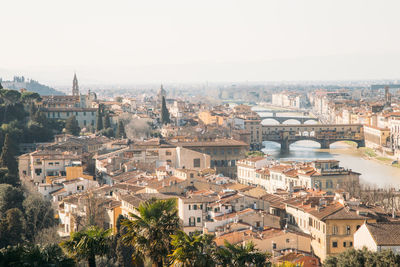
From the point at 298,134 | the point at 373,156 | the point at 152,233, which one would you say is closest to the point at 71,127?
the point at 373,156

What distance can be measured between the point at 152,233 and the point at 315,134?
150ft

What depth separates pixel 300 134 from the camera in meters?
55.2

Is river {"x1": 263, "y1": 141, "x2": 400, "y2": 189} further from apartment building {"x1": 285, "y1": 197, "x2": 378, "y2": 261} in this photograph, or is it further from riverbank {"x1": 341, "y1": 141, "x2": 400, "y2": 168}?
apartment building {"x1": 285, "y1": 197, "x2": 378, "y2": 261}

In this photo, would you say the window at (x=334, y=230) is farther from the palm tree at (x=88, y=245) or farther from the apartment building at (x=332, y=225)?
the palm tree at (x=88, y=245)

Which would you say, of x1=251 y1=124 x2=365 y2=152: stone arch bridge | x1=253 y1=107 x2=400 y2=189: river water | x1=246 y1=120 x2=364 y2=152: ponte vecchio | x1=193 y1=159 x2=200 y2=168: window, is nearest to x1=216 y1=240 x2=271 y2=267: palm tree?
x1=193 y1=159 x2=200 y2=168: window

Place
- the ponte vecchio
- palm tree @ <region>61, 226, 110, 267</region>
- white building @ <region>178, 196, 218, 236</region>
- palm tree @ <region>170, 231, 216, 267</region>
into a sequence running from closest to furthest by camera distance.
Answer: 1. palm tree @ <region>170, 231, 216, 267</region>
2. palm tree @ <region>61, 226, 110, 267</region>
3. white building @ <region>178, 196, 218, 236</region>
4. the ponte vecchio

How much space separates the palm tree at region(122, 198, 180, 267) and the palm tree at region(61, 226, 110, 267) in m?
0.62

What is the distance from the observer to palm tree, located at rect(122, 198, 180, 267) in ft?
25.7

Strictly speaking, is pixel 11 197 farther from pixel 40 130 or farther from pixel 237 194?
pixel 40 130

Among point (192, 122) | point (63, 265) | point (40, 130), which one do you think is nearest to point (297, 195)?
point (63, 265)

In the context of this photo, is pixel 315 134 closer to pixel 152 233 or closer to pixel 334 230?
pixel 334 230

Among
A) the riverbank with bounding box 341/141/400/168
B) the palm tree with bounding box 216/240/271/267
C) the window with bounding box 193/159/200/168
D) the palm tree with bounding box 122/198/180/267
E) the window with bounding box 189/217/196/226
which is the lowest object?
the riverbank with bounding box 341/141/400/168

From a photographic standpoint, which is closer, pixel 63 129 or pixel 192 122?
pixel 63 129

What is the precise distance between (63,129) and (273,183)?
1197cm
